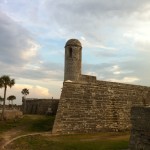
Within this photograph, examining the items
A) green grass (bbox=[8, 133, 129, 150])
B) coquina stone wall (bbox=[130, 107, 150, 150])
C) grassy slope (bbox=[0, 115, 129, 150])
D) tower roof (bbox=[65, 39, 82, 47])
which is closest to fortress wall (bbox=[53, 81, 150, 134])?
grassy slope (bbox=[0, 115, 129, 150])

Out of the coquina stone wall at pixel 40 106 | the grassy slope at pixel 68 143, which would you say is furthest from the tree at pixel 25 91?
the grassy slope at pixel 68 143

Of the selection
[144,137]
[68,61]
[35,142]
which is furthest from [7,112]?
[144,137]

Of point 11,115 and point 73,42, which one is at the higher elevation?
point 73,42

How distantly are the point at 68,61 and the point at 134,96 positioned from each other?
770 centimetres

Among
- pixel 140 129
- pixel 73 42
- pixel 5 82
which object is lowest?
pixel 140 129

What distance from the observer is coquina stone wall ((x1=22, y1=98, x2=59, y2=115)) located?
3553cm

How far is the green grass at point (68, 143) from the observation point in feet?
49.8

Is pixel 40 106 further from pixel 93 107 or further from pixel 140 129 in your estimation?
pixel 140 129

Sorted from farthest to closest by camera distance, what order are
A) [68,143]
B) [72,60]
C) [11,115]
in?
[11,115]
[72,60]
[68,143]

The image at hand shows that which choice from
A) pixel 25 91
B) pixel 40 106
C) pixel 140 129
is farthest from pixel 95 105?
pixel 25 91

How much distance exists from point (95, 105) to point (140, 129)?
36.7 feet

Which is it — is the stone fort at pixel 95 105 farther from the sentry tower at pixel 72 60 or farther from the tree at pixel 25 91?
the tree at pixel 25 91

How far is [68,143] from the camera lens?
1612 centimetres

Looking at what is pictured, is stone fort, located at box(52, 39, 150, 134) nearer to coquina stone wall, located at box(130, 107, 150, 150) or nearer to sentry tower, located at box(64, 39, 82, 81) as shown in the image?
sentry tower, located at box(64, 39, 82, 81)
